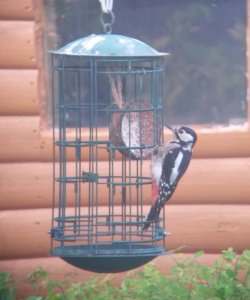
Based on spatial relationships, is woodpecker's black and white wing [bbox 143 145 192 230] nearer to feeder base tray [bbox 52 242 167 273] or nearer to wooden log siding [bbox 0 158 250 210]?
feeder base tray [bbox 52 242 167 273]

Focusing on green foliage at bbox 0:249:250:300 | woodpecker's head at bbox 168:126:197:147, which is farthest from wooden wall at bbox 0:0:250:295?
woodpecker's head at bbox 168:126:197:147

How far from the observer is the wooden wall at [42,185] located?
646 cm

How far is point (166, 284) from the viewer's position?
5914 millimetres

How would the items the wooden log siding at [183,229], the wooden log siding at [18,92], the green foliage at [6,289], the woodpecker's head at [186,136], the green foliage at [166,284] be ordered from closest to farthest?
the woodpecker's head at [186,136]
the green foliage at [166,284]
the green foliage at [6,289]
the wooden log siding at [18,92]
the wooden log siding at [183,229]

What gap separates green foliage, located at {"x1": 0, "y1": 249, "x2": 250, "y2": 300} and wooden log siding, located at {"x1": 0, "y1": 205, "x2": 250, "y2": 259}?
0.38ft

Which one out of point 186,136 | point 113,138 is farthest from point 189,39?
point 113,138

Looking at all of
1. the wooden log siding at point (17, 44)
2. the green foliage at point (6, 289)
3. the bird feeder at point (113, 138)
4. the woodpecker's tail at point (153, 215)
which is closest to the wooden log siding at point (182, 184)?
the green foliage at point (6, 289)

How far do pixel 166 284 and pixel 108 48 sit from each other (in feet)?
5.25

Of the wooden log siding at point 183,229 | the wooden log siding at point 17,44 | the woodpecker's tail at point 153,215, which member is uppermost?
the wooden log siding at point 17,44

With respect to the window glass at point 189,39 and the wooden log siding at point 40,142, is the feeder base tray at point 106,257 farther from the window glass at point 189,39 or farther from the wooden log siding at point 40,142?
the window glass at point 189,39

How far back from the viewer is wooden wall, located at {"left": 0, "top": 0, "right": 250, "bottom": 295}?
21.2ft

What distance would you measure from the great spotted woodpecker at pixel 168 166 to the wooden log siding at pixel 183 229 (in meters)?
1.22

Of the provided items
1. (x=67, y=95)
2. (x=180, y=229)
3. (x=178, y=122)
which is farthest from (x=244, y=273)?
(x=67, y=95)

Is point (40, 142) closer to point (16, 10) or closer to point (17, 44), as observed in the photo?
point (17, 44)
